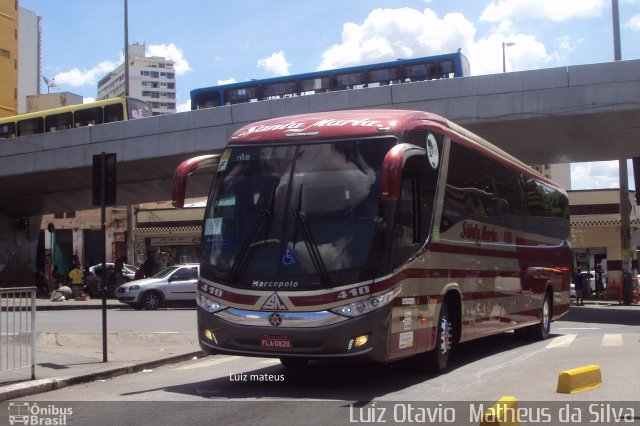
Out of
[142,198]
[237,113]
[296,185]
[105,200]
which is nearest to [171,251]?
[142,198]

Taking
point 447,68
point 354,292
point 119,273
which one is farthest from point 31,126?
point 354,292

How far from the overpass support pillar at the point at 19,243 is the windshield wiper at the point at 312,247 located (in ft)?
109

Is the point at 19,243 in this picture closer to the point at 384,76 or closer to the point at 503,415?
the point at 384,76

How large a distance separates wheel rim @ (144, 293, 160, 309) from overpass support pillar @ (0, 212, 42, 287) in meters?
15.2

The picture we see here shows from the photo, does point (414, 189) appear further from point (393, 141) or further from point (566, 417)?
point (566, 417)

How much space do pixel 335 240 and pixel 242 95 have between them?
26.1m

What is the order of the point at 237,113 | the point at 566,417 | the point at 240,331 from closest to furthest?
the point at 566,417 < the point at 240,331 < the point at 237,113

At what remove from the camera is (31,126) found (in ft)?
118

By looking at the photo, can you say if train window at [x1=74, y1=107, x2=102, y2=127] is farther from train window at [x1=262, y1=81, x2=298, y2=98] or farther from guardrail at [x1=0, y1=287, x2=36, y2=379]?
guardrail at [x1=0, y1=287, x2=36, y2=379]

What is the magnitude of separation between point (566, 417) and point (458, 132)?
503 centimetres

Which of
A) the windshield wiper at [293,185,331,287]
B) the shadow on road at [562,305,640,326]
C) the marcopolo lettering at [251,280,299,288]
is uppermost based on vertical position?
the windshield wiper at [293,185,331,287]

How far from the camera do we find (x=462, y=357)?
12523mm

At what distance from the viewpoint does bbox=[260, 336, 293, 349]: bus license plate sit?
8461mm

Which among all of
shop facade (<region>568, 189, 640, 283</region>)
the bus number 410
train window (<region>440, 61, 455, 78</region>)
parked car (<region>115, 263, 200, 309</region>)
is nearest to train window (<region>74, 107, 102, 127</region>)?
parked car (<region>115, 263, 200, 309</region>)
